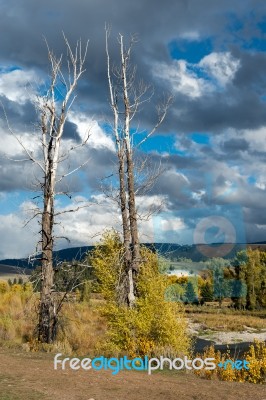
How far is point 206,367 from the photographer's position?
1268cm

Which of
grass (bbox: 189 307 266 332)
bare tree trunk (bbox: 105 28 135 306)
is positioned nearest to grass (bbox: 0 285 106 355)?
bare tree trunk (bbox: 105 28 135 306)

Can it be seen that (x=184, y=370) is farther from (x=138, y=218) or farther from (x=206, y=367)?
(x=138, y=218)

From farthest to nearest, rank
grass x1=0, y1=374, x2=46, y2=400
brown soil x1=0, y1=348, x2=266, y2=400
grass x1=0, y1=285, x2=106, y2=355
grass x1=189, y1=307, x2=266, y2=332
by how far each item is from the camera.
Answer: grass x1=189, y1=307, x2=266, y2=332, grass x1=0, y1=285, x2=106, y2=355, brown soil x1=0, y1=348, x2=266, y2=400, grass x1=0, y1=374, x2=46, y2=400

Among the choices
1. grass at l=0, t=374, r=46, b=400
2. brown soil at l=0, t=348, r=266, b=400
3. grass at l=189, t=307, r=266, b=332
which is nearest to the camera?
grass at l=0, t=374, r=46, b=400

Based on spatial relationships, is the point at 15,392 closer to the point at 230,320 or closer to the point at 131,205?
the point at 131,205

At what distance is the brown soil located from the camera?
852cm

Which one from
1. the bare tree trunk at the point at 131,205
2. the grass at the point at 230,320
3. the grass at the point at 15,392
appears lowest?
the grass at the point at 230,320

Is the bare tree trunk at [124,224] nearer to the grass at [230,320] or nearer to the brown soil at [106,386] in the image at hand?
the brown soil at [106,386]

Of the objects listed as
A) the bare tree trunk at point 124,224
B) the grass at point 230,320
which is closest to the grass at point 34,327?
the bare tree trunk at point 124,224

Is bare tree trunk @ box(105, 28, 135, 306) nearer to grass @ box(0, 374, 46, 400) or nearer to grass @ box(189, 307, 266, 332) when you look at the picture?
grass @ box(0, 374, 46, 400)

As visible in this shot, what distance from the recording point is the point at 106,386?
937 centimetres

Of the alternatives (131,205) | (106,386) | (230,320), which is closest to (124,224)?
(131,205)

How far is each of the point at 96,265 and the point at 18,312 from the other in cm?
685

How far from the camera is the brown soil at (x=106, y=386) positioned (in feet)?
28.0
